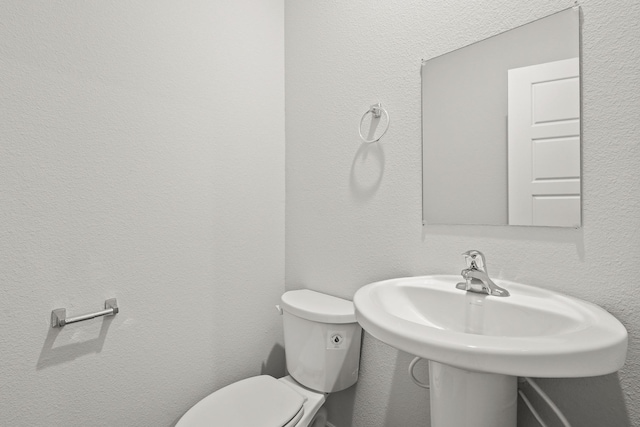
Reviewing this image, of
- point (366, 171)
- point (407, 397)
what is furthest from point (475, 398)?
point (366, 171)

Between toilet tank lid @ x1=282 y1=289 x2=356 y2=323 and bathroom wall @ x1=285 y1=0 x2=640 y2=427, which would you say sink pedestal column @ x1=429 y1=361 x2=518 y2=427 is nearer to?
bathroom wall @ x1=285 y1=0 x2=640 y2=427

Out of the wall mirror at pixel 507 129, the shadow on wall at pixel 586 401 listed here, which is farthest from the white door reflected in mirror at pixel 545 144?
the shadow on wall at pixel 586 401

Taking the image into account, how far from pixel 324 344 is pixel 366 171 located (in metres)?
0.71

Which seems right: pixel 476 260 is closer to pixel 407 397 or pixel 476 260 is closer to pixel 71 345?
pixel 407 397

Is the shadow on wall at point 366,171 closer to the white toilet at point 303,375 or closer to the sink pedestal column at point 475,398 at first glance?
the white toilet at point 303,375

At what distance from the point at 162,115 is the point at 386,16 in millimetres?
943

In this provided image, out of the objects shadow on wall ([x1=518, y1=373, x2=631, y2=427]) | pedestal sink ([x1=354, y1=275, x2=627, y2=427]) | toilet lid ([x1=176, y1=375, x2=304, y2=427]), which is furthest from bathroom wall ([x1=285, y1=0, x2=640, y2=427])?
toilet lid ([x1=176, y1=375, x2=304, y2=427])

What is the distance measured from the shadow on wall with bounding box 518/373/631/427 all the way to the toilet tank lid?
1.91ft

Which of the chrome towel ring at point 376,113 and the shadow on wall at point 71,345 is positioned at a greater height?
the chrome towel ring at point 376,113

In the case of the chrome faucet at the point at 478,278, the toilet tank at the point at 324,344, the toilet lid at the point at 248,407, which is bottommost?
the toilet lid at the point at 248,407

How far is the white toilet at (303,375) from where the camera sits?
100cm

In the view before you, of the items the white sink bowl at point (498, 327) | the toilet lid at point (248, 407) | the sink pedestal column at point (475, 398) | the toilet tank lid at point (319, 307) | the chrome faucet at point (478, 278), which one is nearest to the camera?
the white sink bowl at point (498, 327)

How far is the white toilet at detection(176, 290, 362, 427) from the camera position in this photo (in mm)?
995

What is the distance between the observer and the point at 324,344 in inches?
44.5
